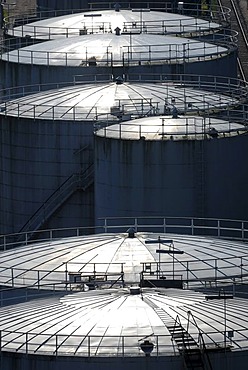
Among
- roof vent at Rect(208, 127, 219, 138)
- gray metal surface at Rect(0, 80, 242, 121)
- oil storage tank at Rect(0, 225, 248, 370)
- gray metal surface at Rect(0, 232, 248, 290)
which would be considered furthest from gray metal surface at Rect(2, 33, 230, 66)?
oil storage tank at Rect(0, 225, 248, 370)

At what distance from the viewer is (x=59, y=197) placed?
76250 millimetres

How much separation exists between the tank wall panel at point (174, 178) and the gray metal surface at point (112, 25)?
3062 cm

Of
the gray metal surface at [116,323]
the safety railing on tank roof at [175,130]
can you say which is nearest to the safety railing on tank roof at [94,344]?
the gray metal surface at [116,323]

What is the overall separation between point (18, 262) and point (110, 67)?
97.4 ft

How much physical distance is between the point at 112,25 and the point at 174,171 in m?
33.7

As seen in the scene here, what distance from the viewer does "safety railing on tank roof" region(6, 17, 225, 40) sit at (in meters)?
102

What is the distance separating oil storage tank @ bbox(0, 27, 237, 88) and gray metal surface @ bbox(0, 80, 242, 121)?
691 centimetres

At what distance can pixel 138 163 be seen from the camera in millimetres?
69625

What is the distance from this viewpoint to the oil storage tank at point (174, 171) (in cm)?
6919

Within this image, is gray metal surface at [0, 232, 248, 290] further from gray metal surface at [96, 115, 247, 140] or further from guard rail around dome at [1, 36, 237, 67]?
guard rail around dome at [1, 36, 237, 67]

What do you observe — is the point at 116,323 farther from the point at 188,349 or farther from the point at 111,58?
the point at 111,58

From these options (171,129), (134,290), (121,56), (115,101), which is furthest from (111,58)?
(134,290)

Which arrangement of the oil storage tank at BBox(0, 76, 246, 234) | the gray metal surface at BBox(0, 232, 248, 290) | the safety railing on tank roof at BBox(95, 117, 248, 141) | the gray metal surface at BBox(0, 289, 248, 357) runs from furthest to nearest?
the oil storage tank at BBox(0, 76, 246, 234), the safety railing on tank roof at BBox(95, 117, 248, 141), the gray metal surface at BBox(0, 232, 248, 290), the gray metal surface at BBox(0, 289, 248, 357)

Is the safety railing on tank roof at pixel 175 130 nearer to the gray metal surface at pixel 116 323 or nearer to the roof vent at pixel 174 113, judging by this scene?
the roof vent at pixel 174 113
